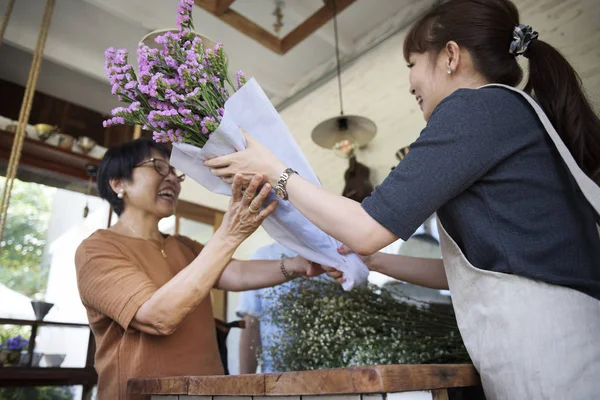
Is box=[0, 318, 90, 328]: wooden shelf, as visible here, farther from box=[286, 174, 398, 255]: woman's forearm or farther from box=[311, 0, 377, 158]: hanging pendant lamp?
box=[286, 174, 398, 255]: woman's forearm

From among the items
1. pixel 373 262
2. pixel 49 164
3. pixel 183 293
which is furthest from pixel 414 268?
pixel 49 164

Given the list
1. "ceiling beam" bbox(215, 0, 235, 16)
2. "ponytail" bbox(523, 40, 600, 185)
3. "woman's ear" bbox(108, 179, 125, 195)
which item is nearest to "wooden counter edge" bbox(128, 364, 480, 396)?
"ponytail" bbox(523, 40, 600, 185)

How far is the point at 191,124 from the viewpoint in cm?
115

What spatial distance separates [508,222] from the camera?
0.93 meters

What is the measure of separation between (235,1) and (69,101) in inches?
85.7

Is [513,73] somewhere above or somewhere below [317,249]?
above

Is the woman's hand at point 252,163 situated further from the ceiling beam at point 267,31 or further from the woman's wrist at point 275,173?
the ceiling beam at point 267,31

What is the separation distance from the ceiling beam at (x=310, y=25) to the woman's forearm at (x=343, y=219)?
317 cm

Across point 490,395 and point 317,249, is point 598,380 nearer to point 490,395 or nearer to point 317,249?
point 490,395

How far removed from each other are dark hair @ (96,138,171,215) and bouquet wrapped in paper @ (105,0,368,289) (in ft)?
2.23

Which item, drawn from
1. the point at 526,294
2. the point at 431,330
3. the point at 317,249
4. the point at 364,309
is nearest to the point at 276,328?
the point at 364,309

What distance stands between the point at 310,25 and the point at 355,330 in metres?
2.80

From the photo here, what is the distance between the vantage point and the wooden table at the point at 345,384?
73cm

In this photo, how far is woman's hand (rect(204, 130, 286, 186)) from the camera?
1108mm
